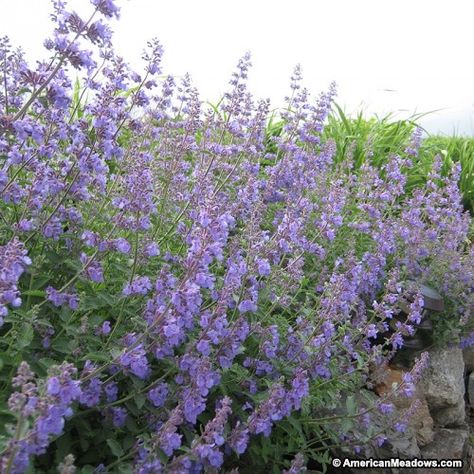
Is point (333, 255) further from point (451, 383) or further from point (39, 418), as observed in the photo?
point (39, 418)

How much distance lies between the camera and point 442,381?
17.8 feet

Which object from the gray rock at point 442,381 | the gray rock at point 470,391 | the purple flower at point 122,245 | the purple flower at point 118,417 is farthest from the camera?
the gray rock at point 470,391

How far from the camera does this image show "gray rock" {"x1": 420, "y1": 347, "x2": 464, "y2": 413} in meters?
5.30

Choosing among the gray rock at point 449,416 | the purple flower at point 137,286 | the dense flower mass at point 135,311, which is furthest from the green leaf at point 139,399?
the gray rock at point 449,416

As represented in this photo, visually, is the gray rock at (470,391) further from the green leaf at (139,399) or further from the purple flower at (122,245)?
the purple flower at (122,245)

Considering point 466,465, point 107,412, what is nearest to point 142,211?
point 107,412

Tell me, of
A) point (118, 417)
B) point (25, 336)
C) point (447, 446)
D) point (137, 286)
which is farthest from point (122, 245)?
point (447, 446)

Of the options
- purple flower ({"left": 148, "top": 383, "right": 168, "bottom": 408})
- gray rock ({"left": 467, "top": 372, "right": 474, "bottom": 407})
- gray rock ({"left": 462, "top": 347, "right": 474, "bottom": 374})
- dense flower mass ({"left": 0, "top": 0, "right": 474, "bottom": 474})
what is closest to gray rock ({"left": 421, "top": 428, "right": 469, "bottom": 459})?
dense flower mass ({"left": 0, "top": 0, "right": 474, "bottom": 474})

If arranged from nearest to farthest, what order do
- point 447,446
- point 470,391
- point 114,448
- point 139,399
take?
1. point 114,448
2. point 139,399
3. point 447,446
4. point 470,391

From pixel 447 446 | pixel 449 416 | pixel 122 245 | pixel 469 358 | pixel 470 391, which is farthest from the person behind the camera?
pixel 469 358

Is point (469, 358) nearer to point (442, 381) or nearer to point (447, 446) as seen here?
point (442, 381)

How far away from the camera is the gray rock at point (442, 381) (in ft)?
17.4

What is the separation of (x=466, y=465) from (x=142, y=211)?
377cm

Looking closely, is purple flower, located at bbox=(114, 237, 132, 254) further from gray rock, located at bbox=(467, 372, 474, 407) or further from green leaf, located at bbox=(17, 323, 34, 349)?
gray rock, located at bbox=(467, 372, 474, 407)
